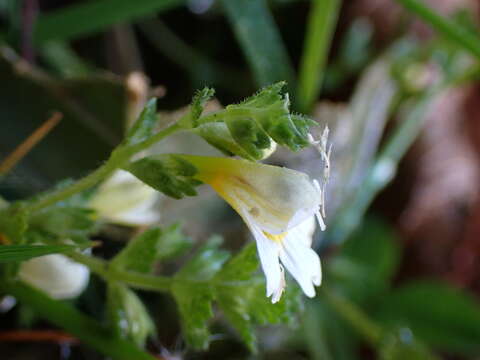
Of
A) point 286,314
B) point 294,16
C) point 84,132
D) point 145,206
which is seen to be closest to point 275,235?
point 286,314

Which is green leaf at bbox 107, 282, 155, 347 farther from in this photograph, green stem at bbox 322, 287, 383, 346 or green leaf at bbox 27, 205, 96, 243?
green stem at bbox 322, 287, 383, 346

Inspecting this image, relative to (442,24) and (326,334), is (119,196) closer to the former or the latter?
(442,24)

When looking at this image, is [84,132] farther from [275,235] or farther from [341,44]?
[341,44]

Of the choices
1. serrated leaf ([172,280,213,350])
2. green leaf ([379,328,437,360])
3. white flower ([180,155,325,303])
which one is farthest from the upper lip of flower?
green leaf ([379,328,437,360])

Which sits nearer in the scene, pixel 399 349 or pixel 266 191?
pixel 266 191

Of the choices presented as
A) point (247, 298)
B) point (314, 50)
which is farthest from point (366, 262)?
point (247, 298)

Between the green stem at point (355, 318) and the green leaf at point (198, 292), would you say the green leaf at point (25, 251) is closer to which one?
the green leaf at point (198, 292)
